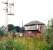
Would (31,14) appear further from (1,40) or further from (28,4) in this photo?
(1,40)

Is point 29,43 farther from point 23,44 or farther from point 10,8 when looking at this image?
point 10,8

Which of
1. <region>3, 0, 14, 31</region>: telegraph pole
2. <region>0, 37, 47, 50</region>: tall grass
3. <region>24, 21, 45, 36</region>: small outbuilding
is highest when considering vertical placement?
<region>3, 0, 14, 31</region>: telegraph pole

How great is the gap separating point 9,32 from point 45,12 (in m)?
0.37

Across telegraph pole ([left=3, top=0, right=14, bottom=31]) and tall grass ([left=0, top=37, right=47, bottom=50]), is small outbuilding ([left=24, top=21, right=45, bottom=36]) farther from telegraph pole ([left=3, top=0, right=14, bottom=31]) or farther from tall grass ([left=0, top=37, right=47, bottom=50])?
telegraph pole ([left=3, top=0, right=14, bottom=31])

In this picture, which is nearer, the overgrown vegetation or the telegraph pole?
the overgrown vegetation

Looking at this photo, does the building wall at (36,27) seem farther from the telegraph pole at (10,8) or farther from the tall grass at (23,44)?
the telegraph pole at (10,8)

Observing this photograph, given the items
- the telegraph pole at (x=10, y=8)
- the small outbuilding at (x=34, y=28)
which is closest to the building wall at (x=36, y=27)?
the small outbuilding at (x=34, y=28)

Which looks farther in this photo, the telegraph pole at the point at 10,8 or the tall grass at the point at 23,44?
the telegraph pole at the point at 10,8

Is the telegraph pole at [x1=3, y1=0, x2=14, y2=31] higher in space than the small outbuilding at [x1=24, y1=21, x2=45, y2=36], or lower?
higher

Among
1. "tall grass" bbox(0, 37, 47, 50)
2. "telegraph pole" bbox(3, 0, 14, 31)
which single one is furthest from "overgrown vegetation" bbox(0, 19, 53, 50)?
"telegraph pole" bbox(3, 0, 14, 31)

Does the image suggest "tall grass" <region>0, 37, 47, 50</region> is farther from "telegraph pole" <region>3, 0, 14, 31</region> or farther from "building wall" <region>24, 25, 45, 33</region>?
"telegraph pole" <region>3, 0, 14, 31</region>

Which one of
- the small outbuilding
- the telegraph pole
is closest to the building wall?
the small outbuilding

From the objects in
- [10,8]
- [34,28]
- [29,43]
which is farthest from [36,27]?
[10,8]

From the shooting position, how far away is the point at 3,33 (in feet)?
5.51
